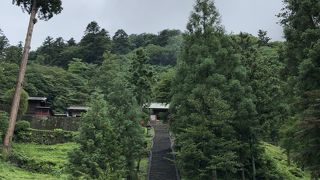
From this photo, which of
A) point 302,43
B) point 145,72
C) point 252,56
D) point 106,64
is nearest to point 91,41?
point 106,64

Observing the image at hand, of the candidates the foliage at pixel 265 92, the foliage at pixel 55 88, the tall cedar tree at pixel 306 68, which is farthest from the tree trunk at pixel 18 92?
the foliage at pixel 55 88

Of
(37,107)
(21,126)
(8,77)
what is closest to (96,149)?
(21,126)

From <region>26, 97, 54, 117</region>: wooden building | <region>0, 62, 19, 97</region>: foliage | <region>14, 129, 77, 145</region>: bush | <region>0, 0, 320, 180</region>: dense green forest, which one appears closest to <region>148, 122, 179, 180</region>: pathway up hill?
<region>0, 0, 320, 180</region>: dense green forest

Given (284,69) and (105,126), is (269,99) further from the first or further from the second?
(105,126)

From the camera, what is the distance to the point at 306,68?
887 inches

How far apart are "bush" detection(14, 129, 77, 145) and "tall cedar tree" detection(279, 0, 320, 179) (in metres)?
22.6

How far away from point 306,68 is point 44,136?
1083 inches

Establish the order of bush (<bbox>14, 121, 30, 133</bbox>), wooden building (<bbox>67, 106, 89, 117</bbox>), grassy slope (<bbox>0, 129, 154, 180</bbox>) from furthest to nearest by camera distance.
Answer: wooden building (<bbox>67, 106, 89, 117</bbox>)
bush (<bbox>14, 121, 30, 133</bbox>)
grassy slope (<bbox>0, 129, 154, 180</bbox>)

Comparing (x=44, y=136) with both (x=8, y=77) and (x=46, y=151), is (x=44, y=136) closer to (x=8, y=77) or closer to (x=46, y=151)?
(x=46, y=151)

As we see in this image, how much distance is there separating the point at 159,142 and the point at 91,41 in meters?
65.6

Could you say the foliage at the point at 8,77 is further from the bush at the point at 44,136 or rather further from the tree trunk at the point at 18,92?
the tree trunk at the point at 18,92

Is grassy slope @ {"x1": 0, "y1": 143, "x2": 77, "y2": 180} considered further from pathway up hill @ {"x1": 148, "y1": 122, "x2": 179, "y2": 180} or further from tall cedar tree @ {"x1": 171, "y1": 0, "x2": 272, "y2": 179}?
tall cedar tree @ {"x1": 171, "y1": 0, "x2": 272, "y2": 179}

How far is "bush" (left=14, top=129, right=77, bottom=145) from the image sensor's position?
4200 cm

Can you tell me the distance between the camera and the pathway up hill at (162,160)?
3422cm
